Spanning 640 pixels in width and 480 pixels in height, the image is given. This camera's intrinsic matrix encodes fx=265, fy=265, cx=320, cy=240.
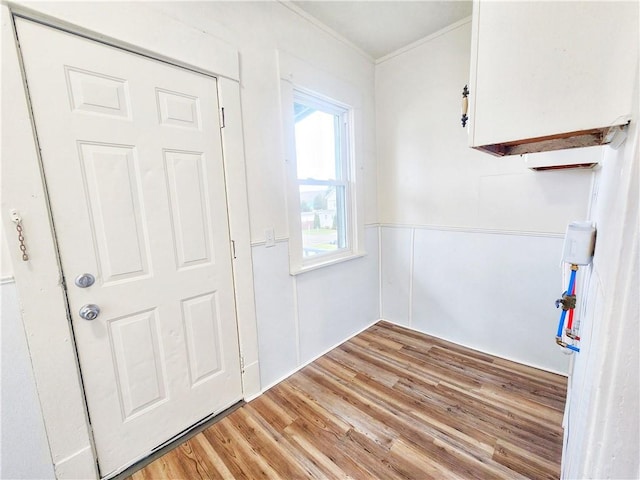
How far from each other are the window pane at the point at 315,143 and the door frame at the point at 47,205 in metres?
0.86

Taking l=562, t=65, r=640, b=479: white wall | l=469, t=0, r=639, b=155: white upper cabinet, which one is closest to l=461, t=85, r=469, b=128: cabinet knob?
l=469, t=0, r=639, b=155: white upper cabinet

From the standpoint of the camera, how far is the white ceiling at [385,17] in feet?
6.22

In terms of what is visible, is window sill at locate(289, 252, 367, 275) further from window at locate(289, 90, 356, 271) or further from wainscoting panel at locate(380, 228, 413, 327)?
wainscoting panel at locate(380, 228, 413, 327)

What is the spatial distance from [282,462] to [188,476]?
47cm

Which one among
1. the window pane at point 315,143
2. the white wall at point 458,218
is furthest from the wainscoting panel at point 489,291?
the window pane at point 315,143

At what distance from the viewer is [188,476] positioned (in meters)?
1.33

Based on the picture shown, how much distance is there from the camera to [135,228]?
1326 millimetres

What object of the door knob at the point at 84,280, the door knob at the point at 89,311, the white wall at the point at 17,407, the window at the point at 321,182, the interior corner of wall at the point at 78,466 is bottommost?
the interior corner of wall at the point at 78,466

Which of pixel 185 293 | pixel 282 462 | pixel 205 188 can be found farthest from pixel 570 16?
pixel 282 462

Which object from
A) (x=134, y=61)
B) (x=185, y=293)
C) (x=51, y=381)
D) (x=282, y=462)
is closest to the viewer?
(x=51, y=381)

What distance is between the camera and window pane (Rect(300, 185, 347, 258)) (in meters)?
2.23

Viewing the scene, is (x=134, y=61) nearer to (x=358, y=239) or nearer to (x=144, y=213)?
(x=144, y=213)

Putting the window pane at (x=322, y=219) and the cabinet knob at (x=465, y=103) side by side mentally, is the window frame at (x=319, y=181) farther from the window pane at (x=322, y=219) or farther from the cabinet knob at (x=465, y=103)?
the cabinet knob at (x=465, y=103)

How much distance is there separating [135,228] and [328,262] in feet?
4.70
